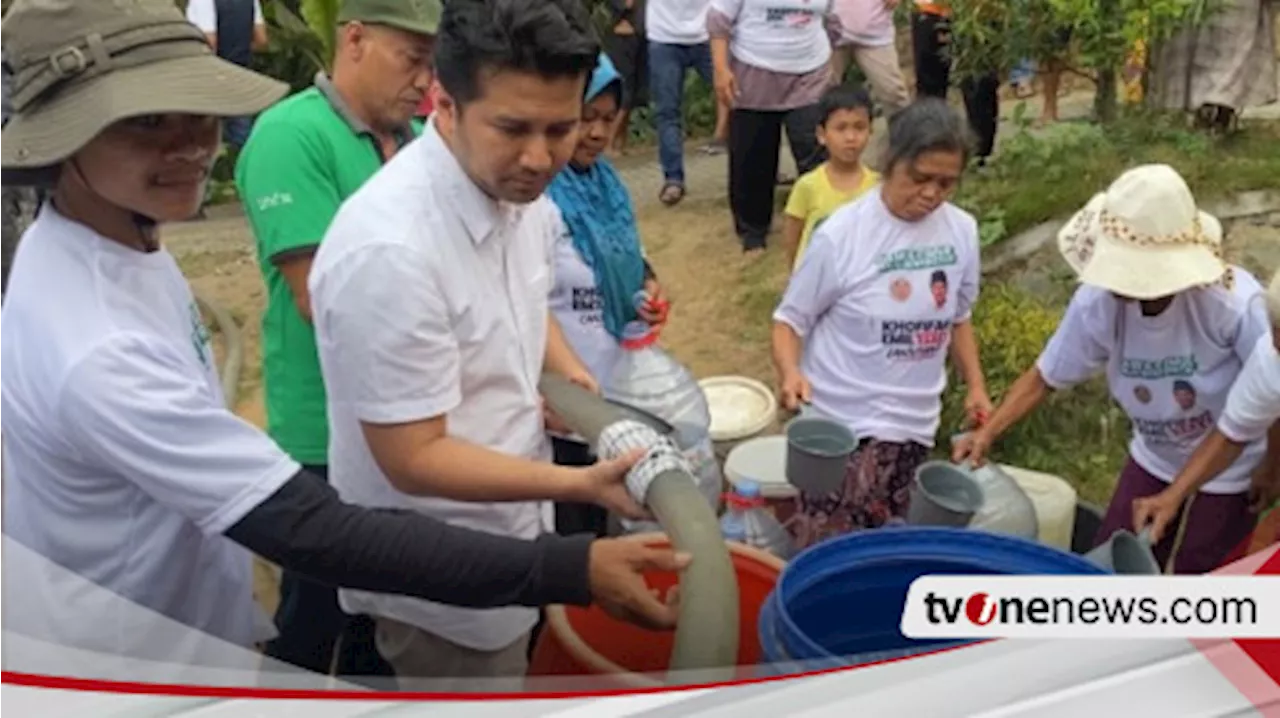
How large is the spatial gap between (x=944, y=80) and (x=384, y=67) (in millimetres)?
3805

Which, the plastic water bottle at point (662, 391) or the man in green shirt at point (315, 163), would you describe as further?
the plastic water bottle at point (662, 391)

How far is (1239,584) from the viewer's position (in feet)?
4.66

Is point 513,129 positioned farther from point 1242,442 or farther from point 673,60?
point 673,60

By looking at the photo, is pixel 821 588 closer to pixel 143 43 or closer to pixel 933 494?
pixel 933 494

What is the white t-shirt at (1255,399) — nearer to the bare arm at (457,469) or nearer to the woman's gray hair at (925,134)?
the woman's gray hair at (925,134)

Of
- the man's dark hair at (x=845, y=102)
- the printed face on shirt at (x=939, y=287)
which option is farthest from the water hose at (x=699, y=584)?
the man's dark hair at (x=845, y=102)

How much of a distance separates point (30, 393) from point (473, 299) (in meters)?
0.48

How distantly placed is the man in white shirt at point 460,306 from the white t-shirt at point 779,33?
2989 mm

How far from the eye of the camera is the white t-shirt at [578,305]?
258 cm

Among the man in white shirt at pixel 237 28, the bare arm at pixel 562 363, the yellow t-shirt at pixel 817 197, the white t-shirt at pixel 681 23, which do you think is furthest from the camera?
the white t-shirt at pixel 681 23

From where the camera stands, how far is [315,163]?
2.08m

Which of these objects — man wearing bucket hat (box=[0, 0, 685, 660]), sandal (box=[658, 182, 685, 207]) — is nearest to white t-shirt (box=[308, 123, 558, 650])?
man wearing bucket hat (box=[0, 0, 685, 660])

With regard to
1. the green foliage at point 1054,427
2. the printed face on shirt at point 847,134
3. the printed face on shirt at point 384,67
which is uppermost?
the printed face on shirt at point 384,67

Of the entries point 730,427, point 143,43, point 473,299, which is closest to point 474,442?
point 473,299
